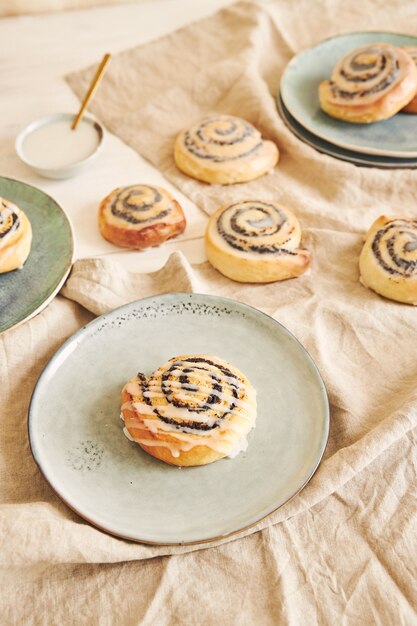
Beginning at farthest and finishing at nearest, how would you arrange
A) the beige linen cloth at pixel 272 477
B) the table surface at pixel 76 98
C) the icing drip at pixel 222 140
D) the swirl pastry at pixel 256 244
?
1. the icing drip at pixel 222 140
2. the table surface at pixel 76 98
3. the swirl pastry at pixel 256 244
4. the beige linen cloth at pixel 272 477

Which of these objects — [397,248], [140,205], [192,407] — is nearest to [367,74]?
[397,248]

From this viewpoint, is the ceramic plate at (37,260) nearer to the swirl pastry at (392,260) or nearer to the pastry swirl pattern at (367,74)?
the swirl pastry at (392,260)

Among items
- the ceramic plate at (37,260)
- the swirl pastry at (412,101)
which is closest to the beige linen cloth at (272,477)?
the ceramic plate at (37,260)

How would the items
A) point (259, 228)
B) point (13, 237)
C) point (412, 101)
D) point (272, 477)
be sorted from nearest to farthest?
point (272, 477) < point (13, 237) < point (259, 228) < point (412, 101)

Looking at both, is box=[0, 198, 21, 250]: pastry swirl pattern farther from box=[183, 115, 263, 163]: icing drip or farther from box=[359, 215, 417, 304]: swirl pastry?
box=[359, 215, 417, 304]: swirl pastry

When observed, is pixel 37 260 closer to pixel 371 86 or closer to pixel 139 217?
pixel 139 217

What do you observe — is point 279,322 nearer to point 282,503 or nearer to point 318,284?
point 318,284

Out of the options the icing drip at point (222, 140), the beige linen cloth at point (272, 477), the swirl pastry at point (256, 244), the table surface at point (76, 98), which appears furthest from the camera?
the icing drip at point (222, 140)
